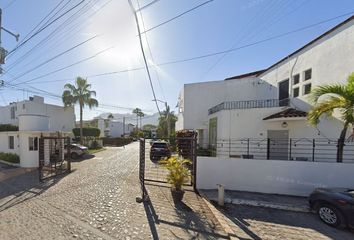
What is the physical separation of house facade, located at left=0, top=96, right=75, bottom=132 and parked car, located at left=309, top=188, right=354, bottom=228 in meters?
24.9

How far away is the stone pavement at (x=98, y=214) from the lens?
5.09 meters

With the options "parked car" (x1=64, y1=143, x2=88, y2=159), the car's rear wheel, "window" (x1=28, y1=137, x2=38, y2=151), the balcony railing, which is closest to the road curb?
the car's rear wheel

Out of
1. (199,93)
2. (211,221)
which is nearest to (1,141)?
(199,93)

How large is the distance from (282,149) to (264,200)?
18.4 feet

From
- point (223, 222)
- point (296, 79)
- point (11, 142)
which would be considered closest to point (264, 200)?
point (223, 222)

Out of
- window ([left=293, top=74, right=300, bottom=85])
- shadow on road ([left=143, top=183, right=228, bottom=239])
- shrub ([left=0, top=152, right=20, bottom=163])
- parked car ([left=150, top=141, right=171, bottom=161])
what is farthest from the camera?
parked car ([left=150, top=141, right=171, bottom=161])

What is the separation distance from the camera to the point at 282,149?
12734 mm

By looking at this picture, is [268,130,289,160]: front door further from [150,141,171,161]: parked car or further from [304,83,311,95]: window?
[150,141,171,161]: parked car

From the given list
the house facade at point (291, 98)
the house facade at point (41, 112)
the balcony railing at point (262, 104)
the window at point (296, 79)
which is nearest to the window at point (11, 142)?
the house facade at point (41, 112)

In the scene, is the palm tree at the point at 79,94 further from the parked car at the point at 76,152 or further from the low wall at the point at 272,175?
the low wall at the point at 272,175

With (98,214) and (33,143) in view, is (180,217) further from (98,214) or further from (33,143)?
(33,143)

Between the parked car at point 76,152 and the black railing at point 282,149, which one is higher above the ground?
the black railing at point 282,149

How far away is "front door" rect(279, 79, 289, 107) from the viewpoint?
1379cm

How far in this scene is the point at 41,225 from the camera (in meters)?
5.44
